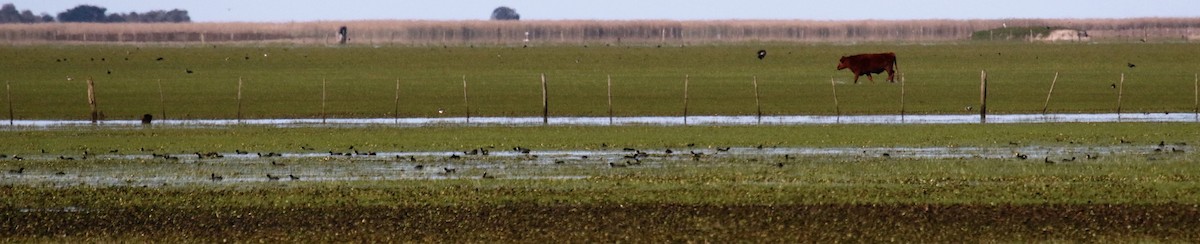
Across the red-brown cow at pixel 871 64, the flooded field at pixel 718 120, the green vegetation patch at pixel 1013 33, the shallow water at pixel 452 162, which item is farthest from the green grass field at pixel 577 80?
the green vegetation patch at pixel 1013 33

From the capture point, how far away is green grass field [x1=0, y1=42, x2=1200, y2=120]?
185 feet

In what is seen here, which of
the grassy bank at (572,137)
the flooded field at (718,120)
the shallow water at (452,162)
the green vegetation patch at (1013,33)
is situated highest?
the shallow water at (452,162)

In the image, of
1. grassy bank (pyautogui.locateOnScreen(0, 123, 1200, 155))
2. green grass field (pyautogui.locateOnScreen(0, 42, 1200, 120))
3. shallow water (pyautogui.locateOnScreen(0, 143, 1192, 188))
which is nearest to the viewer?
shallow water (pyautogui.locateOnScreen(0, 143, 1192, 188))

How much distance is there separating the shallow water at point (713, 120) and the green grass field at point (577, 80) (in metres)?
2.39

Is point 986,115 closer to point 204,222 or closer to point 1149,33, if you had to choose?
point 204,222

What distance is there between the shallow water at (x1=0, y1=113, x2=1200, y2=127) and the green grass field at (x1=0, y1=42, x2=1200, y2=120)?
7.83ft

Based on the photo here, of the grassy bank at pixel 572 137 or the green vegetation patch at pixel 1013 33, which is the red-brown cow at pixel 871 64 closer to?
the grassy bank at pixel 572 137

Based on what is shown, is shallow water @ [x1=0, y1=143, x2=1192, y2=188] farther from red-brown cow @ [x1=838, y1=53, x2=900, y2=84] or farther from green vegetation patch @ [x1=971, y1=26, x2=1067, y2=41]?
green vegetation patch @ [x1=971, y1=26, x2=1067, y2=41]

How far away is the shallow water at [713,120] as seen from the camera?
47312 millimetres

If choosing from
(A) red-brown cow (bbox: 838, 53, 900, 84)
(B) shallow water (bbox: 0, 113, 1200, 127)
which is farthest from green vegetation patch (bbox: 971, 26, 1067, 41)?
(B) shallow water (bbox: 0, 113, 1200, 127)

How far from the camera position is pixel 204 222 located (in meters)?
21.4

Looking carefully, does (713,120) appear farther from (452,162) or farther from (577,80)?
(577,80)

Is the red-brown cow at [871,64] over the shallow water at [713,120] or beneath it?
over

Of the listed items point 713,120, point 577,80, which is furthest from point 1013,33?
point 713,120
